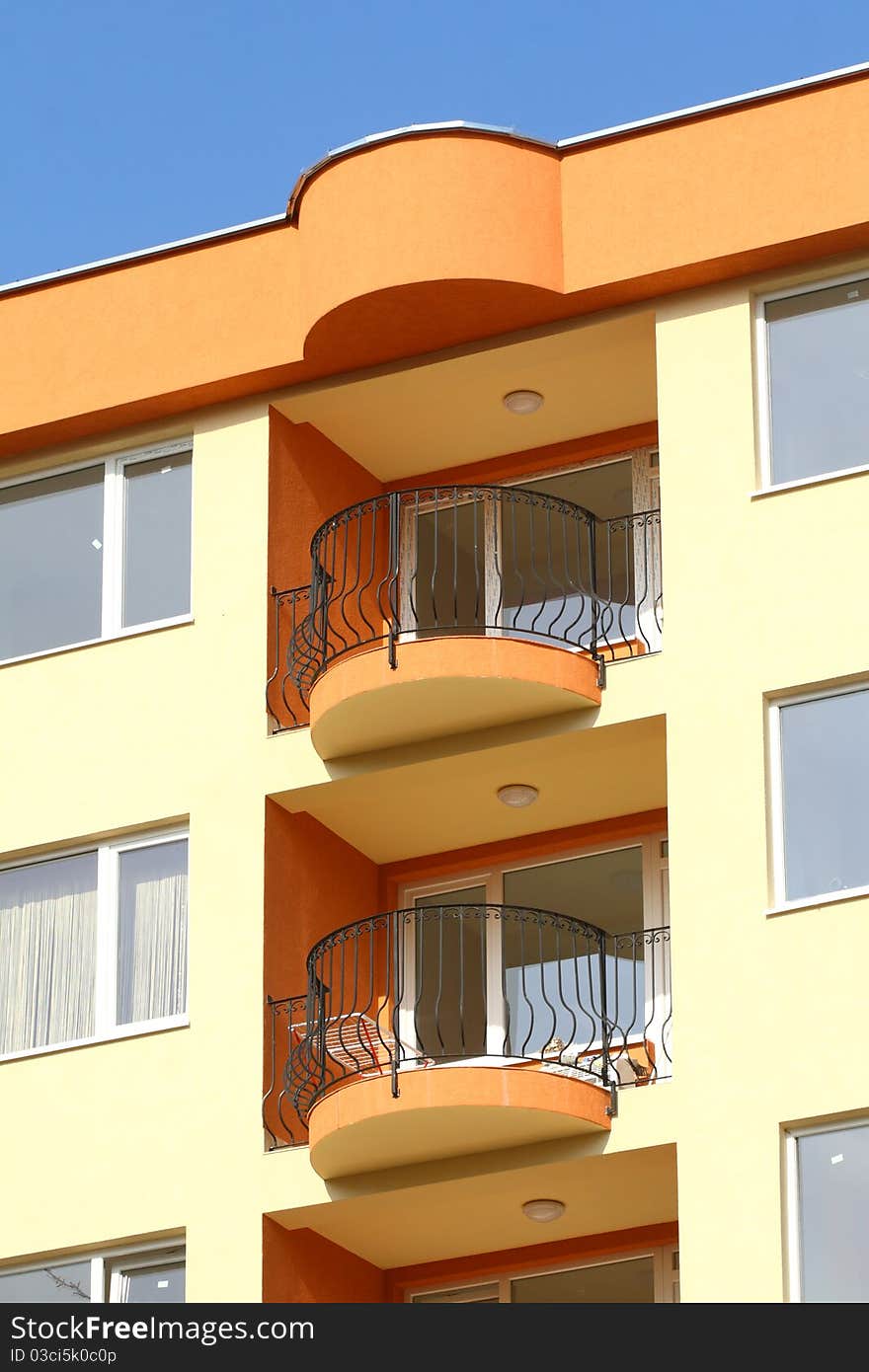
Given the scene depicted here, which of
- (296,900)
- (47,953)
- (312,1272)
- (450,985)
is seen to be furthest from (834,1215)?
(47,953)

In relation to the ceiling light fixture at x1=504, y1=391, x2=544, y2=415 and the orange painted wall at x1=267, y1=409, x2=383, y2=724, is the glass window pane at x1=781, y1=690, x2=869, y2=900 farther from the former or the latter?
the orange painted wall at x1=267, y1=409, x2=383, y2=724

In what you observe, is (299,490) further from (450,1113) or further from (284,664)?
(450,1113)

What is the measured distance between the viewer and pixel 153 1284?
21359 millimetres

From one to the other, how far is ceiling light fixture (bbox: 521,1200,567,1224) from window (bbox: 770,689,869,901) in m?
3.02

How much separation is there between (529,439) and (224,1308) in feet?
29.1

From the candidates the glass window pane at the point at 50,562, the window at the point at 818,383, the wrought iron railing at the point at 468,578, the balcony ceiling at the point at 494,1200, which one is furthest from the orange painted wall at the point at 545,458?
the balcony ceiling at the point at 494,1200

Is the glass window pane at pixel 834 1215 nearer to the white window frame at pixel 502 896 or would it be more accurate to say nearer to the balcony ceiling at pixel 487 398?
the white window frame at pixel 502 896

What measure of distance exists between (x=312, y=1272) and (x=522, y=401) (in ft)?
24.6

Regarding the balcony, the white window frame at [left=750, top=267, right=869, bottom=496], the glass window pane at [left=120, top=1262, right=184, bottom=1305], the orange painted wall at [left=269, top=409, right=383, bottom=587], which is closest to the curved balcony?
the glass window pane at [left=120, top=1262, right=184, bottom=1305]

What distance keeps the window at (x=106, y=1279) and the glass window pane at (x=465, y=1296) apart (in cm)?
213

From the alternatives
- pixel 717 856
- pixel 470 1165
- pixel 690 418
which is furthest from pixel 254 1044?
pixel 690 418

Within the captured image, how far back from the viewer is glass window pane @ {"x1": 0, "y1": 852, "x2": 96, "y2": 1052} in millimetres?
22719

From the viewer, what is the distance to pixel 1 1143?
22062 mm

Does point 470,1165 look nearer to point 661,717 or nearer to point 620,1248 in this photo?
point 620,1248
